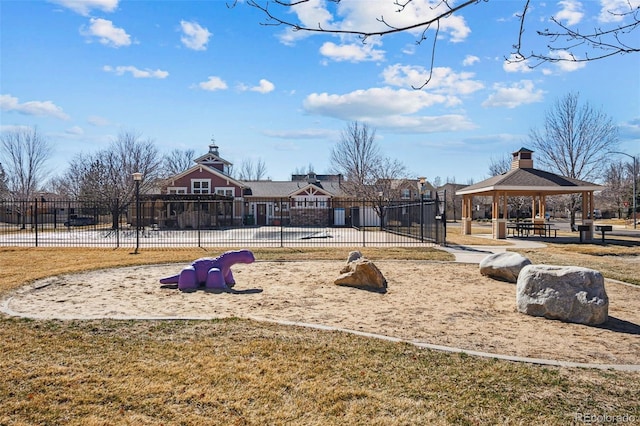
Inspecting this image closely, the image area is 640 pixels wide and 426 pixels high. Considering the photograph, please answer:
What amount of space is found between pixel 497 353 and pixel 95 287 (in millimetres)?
7698

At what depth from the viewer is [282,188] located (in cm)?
4591

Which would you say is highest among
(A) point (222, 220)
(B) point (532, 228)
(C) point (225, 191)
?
(C) point (225, 191)

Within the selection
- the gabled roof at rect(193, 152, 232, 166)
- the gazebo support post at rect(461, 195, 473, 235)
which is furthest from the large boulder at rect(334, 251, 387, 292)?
the gabled roof at rect(193, 152, 232, 166)

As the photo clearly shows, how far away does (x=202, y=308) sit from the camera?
7203 mm

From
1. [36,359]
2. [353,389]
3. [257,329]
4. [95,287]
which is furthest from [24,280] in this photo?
[353,389]

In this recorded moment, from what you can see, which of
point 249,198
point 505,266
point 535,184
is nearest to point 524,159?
point 535,184

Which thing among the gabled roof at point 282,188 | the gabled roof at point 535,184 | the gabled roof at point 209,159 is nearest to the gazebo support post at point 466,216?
the gabled roof at point 535,184

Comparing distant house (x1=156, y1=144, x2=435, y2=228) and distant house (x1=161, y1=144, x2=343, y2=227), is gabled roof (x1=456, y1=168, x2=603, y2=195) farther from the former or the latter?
distant house (x1=161, y1=144, x2=343, y2=227)

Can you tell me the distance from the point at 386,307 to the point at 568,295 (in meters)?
2.73

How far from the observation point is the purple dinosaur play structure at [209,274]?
8859 millimetres

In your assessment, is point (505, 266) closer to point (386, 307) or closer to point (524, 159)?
point (386, 307)

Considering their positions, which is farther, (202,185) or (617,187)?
(617,187)

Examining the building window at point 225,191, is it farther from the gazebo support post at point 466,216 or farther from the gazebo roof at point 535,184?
the gazebo roof at point 535,184

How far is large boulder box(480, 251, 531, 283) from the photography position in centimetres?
977
